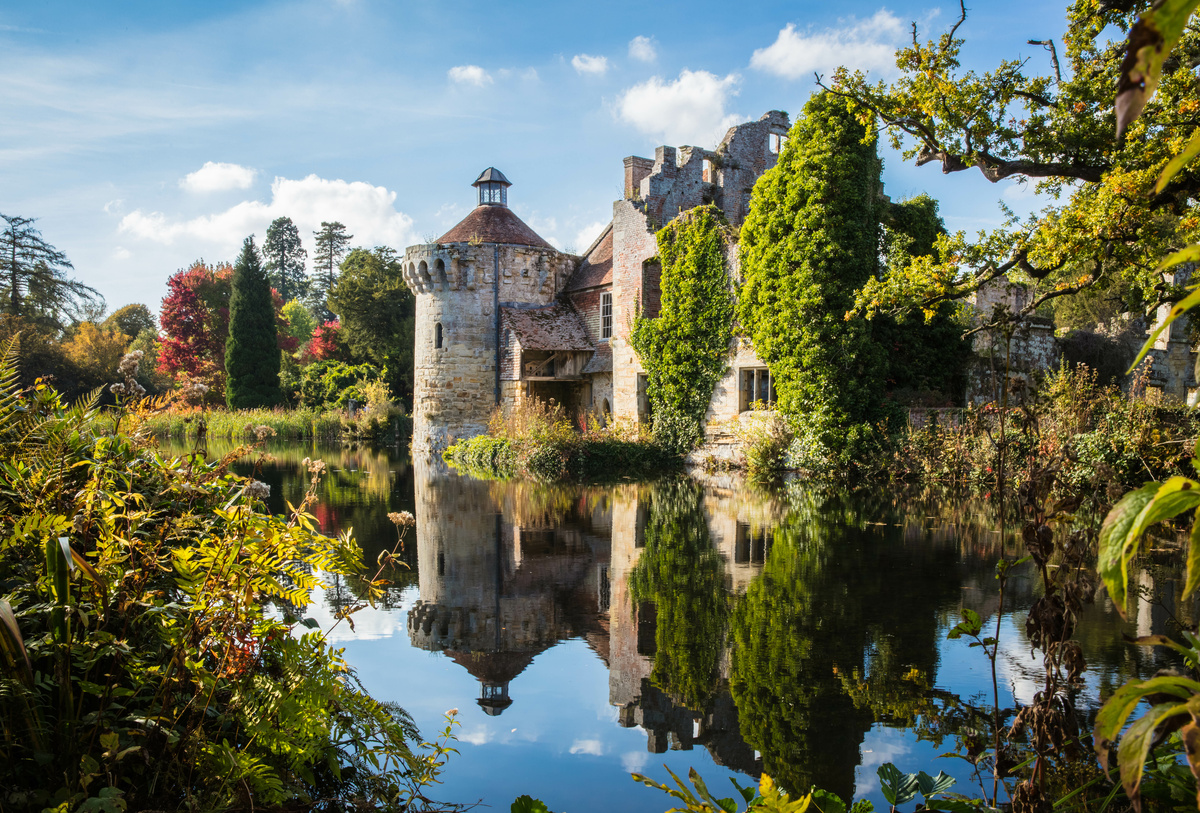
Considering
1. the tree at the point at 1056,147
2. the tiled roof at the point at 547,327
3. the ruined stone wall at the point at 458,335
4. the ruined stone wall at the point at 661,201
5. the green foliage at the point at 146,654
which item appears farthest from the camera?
the ruined stone wall at the point at 458,335

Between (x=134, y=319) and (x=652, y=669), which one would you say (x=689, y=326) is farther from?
(x=134, y=319)

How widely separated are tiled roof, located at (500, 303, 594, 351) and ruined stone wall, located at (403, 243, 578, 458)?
68cm

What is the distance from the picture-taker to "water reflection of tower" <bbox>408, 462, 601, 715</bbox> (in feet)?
17.3

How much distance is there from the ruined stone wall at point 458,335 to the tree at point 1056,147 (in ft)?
52.4

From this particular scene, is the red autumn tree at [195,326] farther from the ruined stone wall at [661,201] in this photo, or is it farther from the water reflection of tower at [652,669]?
the water reflection of tower at [652,669]

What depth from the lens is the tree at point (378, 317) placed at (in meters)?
34.8

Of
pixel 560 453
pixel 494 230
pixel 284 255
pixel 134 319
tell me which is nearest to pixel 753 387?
pixel 560 453

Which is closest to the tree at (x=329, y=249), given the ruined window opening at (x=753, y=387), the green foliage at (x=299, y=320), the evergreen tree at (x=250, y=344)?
the green foliage at (x=299, y=320)

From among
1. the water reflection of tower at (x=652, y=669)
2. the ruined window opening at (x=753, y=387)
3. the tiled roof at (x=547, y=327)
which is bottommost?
the water reflection of tower at (x=652, y=669)

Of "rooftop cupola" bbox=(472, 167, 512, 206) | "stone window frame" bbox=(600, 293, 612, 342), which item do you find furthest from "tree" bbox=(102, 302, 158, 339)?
"stone window frame" bbox=(600, 293, 612, 342)

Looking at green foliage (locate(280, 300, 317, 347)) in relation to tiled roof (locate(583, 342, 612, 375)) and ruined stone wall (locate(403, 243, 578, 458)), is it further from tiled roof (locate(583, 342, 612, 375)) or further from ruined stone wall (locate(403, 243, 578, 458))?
tiled roof (locate(583, 342, 612, 375))

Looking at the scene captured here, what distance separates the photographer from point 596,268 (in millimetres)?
25516

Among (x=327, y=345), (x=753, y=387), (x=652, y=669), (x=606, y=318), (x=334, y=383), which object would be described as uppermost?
(x=327, y=345)

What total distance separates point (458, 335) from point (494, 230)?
157 inches
